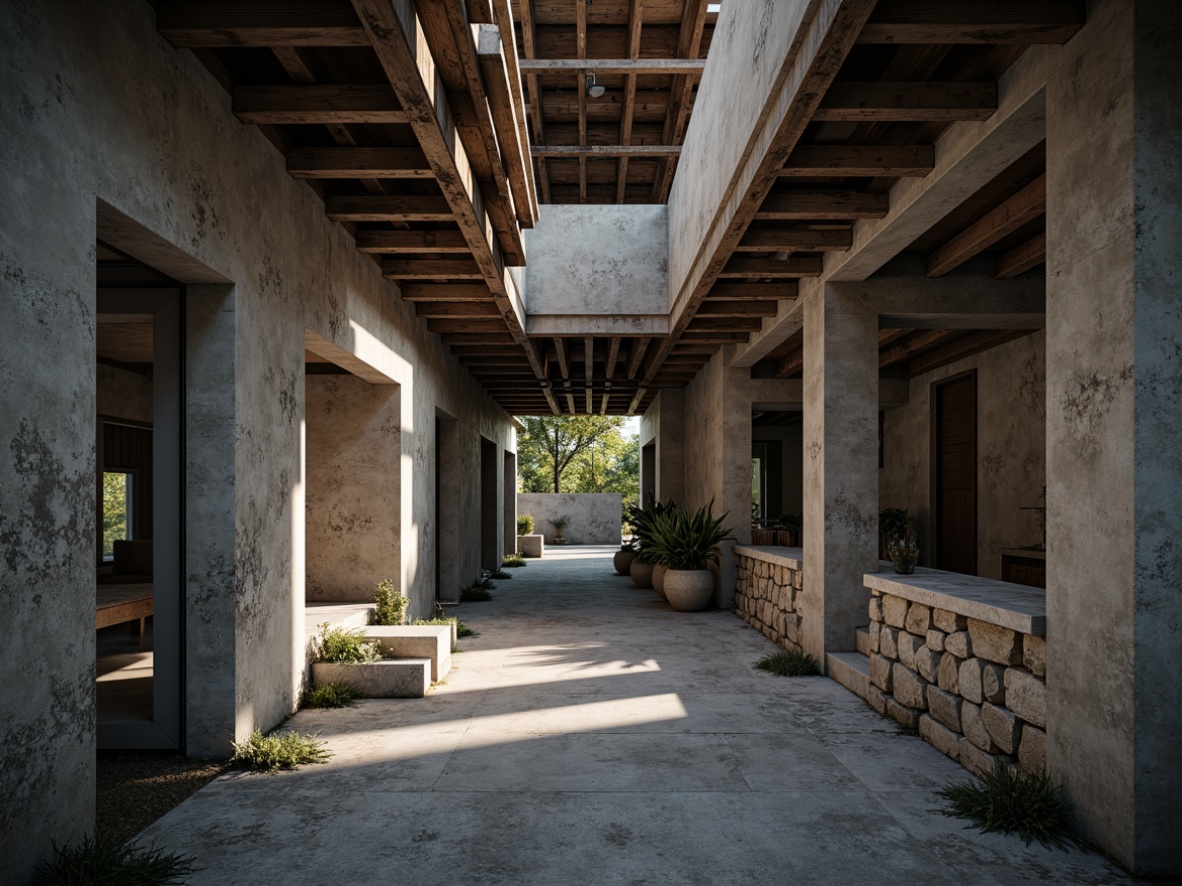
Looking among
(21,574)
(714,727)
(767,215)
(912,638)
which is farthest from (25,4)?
(912,638)

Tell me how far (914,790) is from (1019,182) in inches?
129

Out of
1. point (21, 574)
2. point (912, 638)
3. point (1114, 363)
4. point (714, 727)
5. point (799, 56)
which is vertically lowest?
point (714, 727)

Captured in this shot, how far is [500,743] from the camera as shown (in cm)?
432

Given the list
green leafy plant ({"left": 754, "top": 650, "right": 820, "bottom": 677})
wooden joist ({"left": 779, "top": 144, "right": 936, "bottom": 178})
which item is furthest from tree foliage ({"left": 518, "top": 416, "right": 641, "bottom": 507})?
wooden joist ({"left": 779, "top": 144, "right": 936, "bottom": 178})

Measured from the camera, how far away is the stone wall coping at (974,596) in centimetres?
345

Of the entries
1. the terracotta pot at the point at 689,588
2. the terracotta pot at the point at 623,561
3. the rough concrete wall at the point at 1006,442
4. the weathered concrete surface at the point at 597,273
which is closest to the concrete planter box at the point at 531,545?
the terracotta pot at the point at 623,561

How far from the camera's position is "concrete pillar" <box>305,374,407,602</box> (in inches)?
268

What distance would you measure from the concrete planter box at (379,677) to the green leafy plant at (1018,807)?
3233mm

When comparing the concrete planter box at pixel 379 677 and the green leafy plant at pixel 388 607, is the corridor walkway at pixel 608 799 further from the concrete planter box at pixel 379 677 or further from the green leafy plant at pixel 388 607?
the green leafy plant at pixel 388 607

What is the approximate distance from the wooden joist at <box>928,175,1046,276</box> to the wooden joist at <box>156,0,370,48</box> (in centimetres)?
351

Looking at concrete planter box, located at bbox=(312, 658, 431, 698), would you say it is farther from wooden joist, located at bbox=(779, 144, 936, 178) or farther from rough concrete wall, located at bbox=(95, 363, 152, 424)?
rough concrete wall, located at bbox=(95, 363, 152, 424)

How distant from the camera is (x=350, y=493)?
22.5ft

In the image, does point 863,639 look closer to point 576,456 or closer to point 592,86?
point 592,86

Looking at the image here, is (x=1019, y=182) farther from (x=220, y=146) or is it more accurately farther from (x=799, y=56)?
(x=220, y=146)
